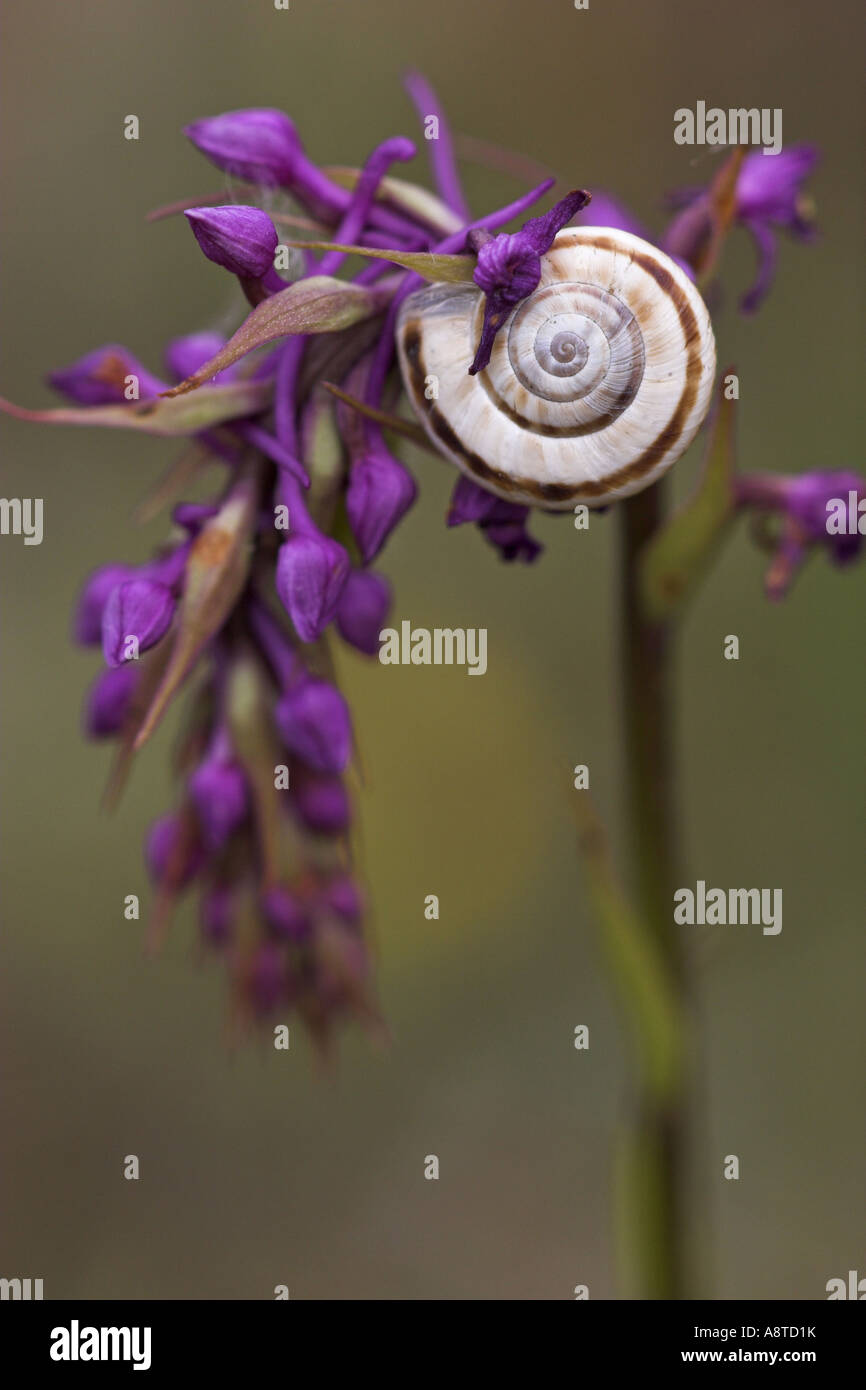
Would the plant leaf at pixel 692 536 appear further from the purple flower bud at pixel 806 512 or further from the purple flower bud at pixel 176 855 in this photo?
the purple flower bud at pixel 176 855

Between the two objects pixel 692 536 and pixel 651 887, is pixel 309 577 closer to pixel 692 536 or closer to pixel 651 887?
pixel 692 536

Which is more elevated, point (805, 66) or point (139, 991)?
point (805, 66)

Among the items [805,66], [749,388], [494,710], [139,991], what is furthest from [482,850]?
[805,66]

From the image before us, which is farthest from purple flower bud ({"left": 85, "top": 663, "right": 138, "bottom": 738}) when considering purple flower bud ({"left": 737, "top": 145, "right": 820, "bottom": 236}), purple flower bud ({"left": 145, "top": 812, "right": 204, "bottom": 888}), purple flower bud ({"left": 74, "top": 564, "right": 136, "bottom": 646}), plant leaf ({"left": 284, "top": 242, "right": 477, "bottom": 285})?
purple flower bud ({"left": 737, "top": 145, "right": 820, "bottom": 236})

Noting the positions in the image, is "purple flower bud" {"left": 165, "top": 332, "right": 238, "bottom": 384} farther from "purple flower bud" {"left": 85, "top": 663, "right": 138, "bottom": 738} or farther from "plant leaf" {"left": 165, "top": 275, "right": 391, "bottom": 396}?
"purple flower bud" {"left": 85, "top": 663, "right": 138, "bottom": 738}

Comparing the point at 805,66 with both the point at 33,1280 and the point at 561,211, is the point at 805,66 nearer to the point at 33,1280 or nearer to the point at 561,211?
the point at 561,211

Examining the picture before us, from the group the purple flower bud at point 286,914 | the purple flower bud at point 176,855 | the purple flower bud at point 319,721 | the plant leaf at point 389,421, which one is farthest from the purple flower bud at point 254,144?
the purple flower bud at point 286,914

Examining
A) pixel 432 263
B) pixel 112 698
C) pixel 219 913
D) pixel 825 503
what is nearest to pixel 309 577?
pixel 432 263
